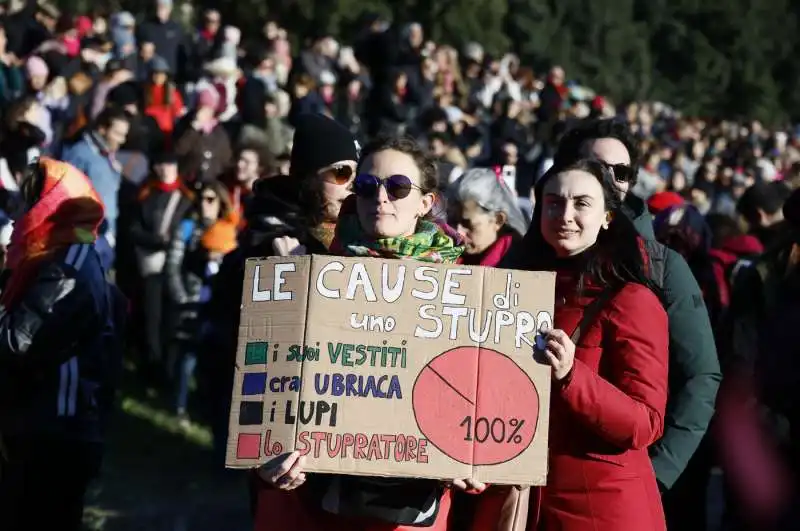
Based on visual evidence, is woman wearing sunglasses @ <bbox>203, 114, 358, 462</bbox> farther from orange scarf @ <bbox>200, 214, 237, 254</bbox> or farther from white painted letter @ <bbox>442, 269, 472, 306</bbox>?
orange scarf @ <bbox>200, 214, 237, 254</bbox>

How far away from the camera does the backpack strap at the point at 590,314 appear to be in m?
3.73

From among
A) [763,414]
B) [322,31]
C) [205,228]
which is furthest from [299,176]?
[322,31]

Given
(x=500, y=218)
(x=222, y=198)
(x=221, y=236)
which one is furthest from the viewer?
(x=222, y=198)

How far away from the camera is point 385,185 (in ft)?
12.2

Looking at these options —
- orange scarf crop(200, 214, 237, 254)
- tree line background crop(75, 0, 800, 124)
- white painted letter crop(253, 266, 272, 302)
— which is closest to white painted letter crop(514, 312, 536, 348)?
white painted letter crop(253, 266, 272, 302)

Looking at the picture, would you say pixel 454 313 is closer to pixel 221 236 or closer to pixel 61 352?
pixel 61 352

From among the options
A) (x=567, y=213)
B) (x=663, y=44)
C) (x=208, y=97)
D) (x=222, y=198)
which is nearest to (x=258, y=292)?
(x=567, y=213)

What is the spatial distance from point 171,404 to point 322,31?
55.6ft

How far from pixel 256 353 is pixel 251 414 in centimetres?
16

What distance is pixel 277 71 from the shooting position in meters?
17.3

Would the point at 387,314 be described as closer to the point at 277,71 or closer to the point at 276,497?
the point at 276,497

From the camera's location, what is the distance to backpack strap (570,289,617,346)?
3.73 metres

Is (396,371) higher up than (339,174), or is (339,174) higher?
(339,174)

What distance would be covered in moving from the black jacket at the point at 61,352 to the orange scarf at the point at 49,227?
0.16ft
